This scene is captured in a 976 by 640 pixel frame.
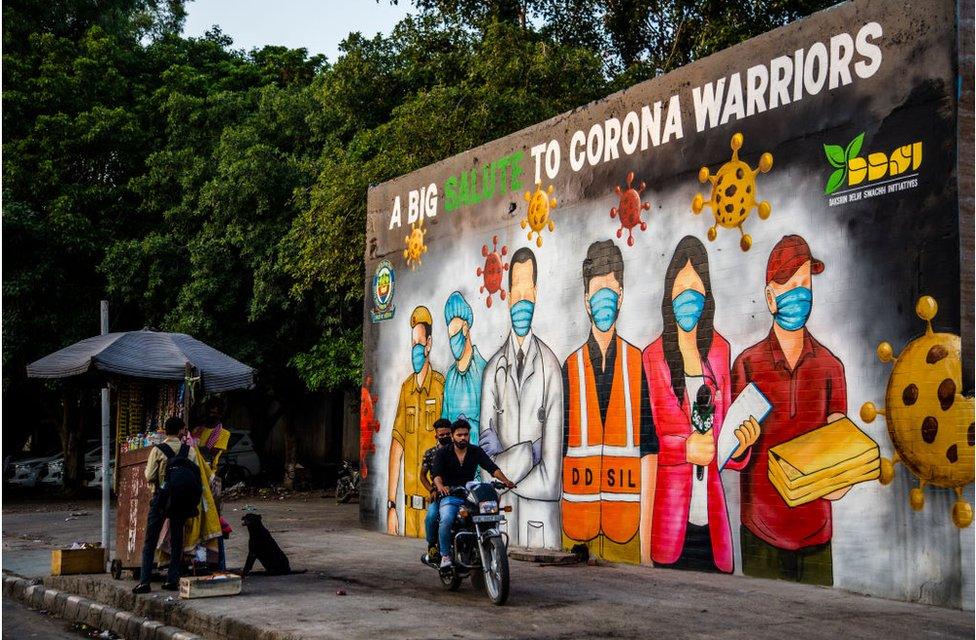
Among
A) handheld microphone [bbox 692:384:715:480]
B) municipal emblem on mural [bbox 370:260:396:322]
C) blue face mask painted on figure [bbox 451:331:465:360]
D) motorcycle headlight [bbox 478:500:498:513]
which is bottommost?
motorcycle headlight [bbox 478:500:498:513]

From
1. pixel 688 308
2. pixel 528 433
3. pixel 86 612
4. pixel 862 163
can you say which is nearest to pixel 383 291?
pixel 528 433

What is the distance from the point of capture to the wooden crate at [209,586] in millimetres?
9469

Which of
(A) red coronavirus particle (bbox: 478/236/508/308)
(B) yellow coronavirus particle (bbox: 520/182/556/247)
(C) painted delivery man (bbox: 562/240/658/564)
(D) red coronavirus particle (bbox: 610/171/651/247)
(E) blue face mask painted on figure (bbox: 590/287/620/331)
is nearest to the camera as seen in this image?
(C) painted delivery man (bbox: 562/240/658/564)

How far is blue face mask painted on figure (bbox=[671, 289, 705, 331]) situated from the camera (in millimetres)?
11352

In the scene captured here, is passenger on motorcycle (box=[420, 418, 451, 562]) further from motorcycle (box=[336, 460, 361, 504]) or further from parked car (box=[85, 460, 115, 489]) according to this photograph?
parked car (box=[85, 460, 115, 489])

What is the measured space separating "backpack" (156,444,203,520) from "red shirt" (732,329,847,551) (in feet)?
16.7

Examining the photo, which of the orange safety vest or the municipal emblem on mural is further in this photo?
the municipal emblem on mural

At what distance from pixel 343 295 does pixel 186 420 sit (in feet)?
37.1

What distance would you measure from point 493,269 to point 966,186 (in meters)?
6.82

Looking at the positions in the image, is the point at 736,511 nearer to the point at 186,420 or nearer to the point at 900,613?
the point at 900,613

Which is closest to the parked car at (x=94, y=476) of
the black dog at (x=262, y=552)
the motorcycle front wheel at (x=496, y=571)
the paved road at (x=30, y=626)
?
the paved road at (x=30, y=626)

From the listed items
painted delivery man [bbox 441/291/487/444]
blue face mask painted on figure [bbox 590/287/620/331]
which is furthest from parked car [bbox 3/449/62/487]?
blue face mask painted on figure [bbox 590/287/620/331]

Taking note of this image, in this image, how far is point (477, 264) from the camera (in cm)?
1493

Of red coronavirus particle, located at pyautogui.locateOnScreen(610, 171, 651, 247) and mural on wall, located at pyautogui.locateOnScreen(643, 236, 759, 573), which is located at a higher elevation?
red coronavirus particle, located at pyautogui.locateOnScreen(610, 171, 651, 247)
